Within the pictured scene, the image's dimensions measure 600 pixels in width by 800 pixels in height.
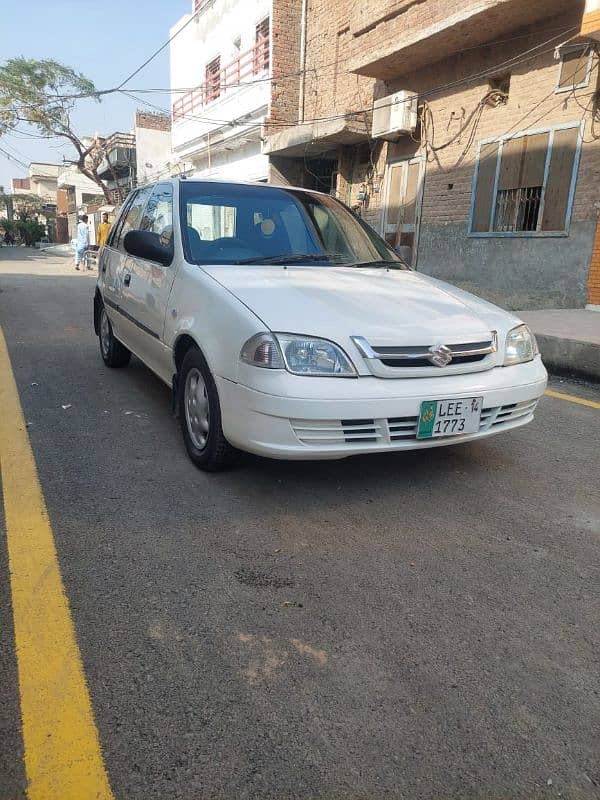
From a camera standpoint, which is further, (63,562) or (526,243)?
(526,243)

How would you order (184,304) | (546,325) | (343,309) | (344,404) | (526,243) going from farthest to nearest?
(526,243) < (546,325) < (184,304) < (343,309) < (344,404)

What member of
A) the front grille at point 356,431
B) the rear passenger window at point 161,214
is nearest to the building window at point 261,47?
the rear passenger window at point 161,214

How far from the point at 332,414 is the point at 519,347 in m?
1.28

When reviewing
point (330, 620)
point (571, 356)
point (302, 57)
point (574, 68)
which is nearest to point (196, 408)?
point (330, 620)

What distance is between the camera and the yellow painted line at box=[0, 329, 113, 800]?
58.6 inches

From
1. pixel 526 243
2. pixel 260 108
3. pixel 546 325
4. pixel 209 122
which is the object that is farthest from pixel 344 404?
pixel 209 122

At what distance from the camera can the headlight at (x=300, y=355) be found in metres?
2.71

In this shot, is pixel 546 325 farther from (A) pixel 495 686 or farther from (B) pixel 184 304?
(A) pixel 495 686

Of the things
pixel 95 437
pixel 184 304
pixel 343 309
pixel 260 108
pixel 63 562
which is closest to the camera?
pixel 63 562

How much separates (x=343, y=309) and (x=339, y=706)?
1.81 meters

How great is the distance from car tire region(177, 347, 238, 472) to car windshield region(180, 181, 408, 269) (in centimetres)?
68

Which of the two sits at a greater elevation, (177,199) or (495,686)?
(177,199)

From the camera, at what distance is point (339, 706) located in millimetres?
1742

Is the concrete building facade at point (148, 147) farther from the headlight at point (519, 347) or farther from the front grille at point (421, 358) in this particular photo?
the front grille at point (421, 358)
